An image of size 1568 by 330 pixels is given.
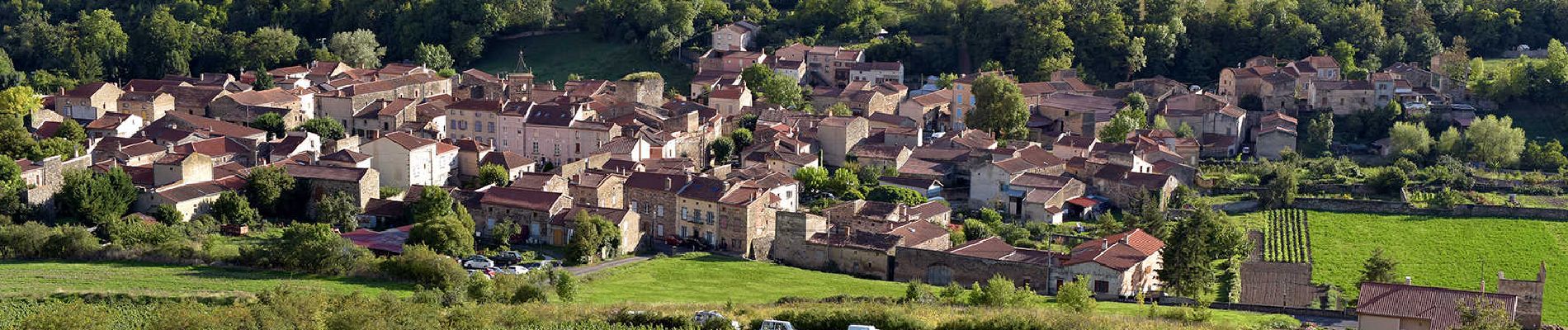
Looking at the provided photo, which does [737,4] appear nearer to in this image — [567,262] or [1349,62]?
[1349,62]

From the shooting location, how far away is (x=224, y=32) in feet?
272

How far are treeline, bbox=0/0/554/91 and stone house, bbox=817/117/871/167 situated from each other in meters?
26.1

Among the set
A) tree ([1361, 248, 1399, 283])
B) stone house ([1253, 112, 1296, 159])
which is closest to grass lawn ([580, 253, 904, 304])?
tree ([1361, 248, 1399, 283])

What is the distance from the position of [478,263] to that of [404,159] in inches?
373

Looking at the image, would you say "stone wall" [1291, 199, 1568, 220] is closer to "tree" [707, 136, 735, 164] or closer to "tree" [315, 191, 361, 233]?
"tree" [707, 136, 735, 164]

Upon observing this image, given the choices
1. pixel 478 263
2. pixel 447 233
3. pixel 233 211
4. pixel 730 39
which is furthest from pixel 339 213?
pixel 730 39

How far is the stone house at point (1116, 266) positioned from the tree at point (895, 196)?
7354 millimetres

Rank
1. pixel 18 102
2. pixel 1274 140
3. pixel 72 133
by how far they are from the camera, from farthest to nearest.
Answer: pixel 1274 140, pixel 18 102, pixel 72 133

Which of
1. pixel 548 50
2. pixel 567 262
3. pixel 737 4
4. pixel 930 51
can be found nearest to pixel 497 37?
pixel 548 50

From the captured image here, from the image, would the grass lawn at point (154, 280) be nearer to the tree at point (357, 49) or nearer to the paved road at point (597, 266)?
the paved road at point (597, 266)

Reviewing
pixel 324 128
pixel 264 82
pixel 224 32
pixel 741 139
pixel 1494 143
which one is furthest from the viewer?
pixel 224 32

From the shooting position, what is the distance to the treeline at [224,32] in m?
76.1

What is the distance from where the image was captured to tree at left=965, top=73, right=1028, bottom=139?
6016 cm

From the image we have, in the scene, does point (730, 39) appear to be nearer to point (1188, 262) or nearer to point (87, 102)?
point (87, 102)
